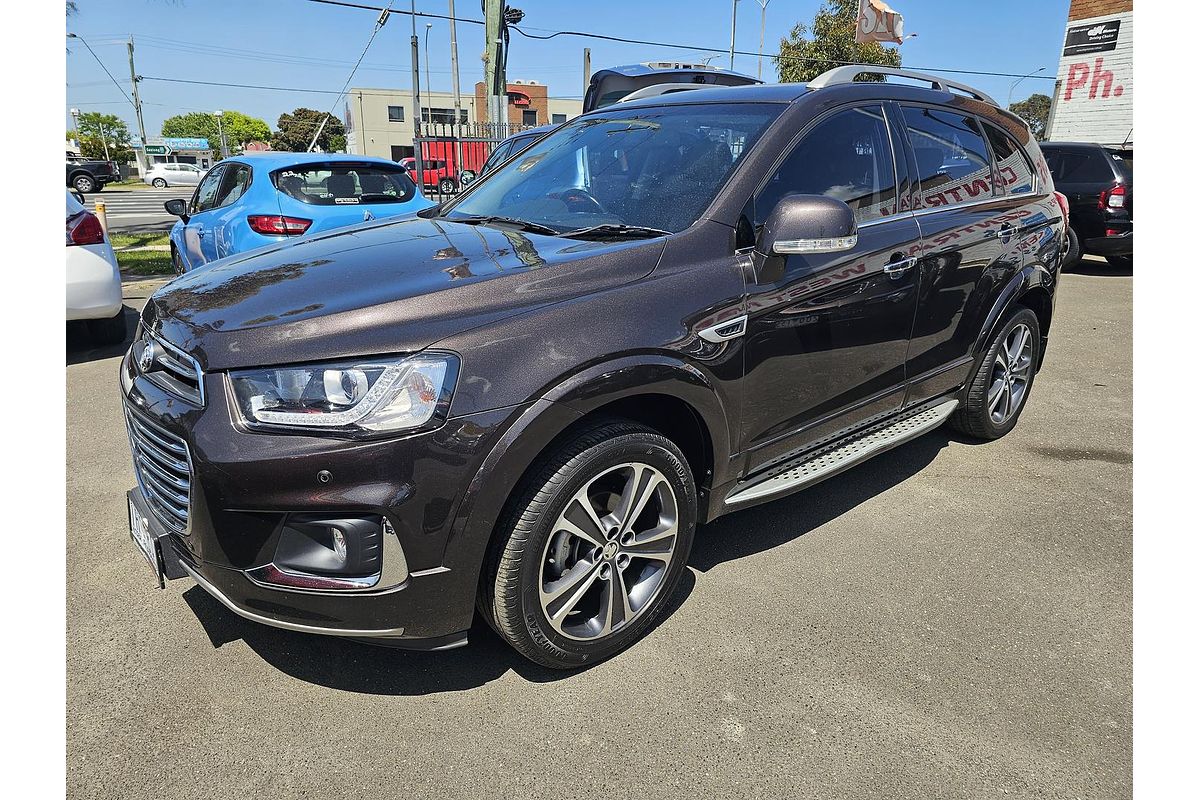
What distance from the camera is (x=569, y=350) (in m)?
2.29

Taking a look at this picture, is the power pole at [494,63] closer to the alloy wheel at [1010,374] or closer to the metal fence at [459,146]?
the metal fence at [459,146]

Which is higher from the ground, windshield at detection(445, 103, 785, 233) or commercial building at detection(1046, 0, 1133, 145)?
commercial building at detection(1046, 0, 1133, 145)

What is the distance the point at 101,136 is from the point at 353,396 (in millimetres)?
101230

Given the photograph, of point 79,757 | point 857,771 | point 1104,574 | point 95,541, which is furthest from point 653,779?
point 95,541

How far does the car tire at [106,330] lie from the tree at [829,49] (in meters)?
27.4

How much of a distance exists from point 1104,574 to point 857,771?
1802 millimetres

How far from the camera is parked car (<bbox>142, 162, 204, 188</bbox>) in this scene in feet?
160

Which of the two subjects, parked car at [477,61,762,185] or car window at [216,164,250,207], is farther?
parked car at [477,61,762,185]

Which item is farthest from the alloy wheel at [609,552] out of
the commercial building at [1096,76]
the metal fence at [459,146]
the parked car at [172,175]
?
the parked car at [172,175]

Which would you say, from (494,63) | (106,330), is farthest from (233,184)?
(494,63)

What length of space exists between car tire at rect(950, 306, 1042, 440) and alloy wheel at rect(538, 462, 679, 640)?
246 centimetres

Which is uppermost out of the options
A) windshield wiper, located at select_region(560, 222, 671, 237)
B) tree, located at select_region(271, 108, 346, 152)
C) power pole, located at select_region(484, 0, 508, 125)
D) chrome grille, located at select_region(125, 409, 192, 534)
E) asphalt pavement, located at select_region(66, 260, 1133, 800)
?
tree, located at select_region(271, 108, 346, 152)

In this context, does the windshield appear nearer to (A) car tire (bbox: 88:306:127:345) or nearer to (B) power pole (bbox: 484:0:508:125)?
(A) car tire (bbox: 88:306:127:345)

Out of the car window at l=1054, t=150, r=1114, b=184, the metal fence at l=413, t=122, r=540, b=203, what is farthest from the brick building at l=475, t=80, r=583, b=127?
the car window at l=1054, t=150, r=1114, b=184
